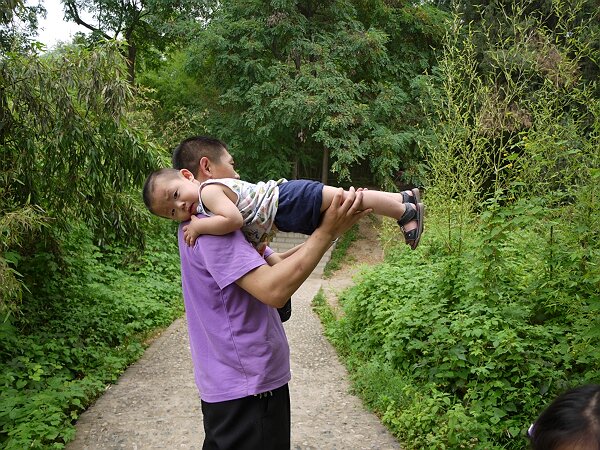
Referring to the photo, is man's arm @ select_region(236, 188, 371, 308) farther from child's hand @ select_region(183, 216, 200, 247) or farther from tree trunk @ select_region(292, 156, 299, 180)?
tree trunk @ select_region(292, 156, 299, 180)

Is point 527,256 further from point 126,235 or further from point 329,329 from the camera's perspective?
point 126,235

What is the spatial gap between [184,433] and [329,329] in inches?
139

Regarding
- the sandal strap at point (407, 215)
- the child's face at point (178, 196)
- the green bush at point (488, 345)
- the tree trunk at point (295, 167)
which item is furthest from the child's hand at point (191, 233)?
the tree trunk at point (295, 167)

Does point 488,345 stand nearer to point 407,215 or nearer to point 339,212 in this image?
point 407,215

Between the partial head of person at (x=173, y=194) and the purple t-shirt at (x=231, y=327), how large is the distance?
236 mm

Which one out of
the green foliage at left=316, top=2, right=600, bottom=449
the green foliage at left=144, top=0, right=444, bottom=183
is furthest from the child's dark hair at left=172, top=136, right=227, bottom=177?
the green foliage at left=144, top=0, right=444, bottom=183

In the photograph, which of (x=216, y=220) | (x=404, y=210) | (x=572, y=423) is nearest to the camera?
(x=572, y=423)

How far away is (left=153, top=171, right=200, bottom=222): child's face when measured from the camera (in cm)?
172

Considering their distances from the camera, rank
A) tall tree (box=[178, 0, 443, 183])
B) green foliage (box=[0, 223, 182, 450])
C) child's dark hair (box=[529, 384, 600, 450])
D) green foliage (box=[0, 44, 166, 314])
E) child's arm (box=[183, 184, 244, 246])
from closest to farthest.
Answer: child's dark hair (box=[529, 384, 600, 450]) < child's arm (box=[183, 184, 244, 246]) < green foliage (box=[0, 223, 182, 450]) < green foliage (box=[0, 44, 166, 314]) < tall tree (box=[178, 0, 443, 183])

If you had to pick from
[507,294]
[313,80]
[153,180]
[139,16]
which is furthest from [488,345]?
[139,16]

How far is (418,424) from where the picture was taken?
12.1 feet

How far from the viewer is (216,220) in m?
1.50

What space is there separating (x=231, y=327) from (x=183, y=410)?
3337 mm

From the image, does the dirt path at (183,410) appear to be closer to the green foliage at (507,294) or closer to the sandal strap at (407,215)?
the green foliage at (507,294)
